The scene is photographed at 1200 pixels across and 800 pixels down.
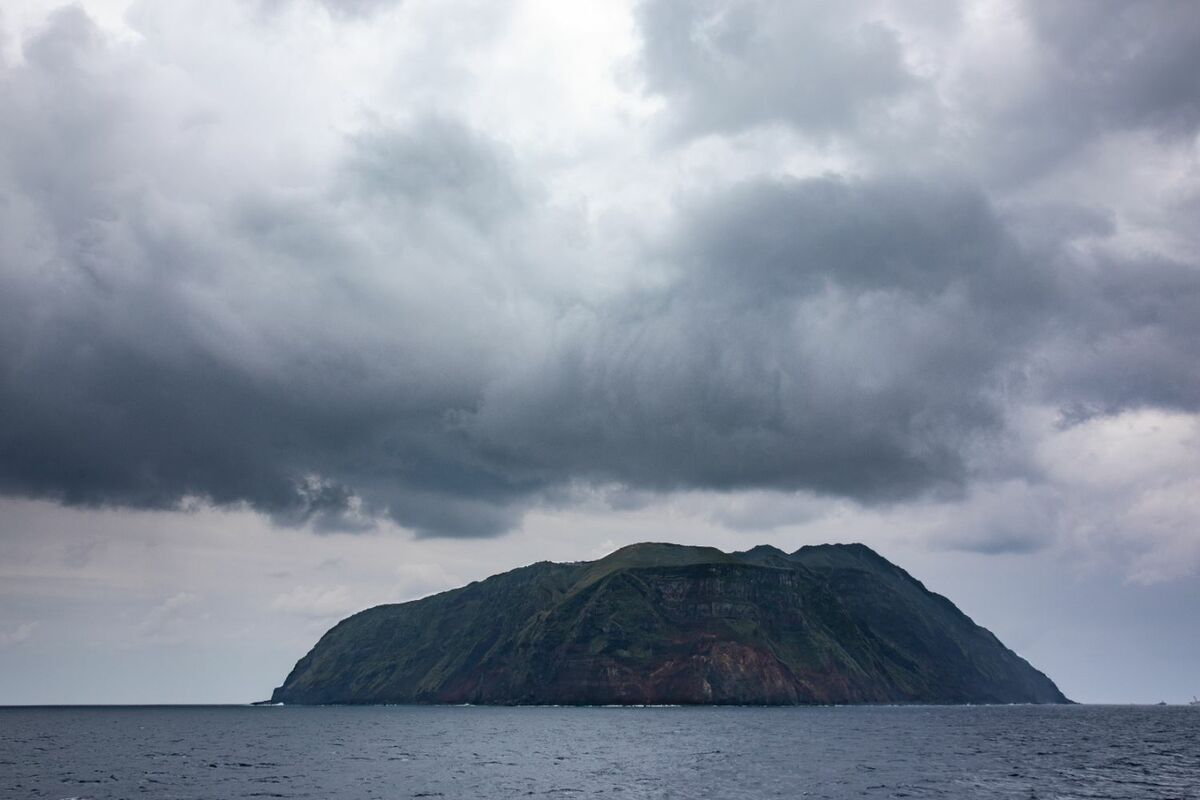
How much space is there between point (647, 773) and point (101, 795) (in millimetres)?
57466

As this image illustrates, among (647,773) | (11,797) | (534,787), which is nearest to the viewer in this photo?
(11,797)

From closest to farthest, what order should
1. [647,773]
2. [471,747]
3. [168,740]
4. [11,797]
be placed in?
[11,797], [647,773], [471,747], [168,740]

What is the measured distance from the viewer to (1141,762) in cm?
12875

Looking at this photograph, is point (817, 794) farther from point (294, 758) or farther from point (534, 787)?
point (294, 758)

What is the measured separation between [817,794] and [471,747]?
90368 mm

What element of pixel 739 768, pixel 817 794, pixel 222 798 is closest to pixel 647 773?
pixel 739 768

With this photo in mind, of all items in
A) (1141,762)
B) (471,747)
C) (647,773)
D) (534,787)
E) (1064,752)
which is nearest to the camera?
(534,787)

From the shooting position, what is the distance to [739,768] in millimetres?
119562

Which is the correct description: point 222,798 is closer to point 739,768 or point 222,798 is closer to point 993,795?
point 739,768

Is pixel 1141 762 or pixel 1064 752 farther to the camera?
pixel 1064 752

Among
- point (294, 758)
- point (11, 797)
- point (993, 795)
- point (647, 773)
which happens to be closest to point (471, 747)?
point (294, 758)

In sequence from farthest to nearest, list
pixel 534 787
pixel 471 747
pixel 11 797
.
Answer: pixel 471 747
pixel 534 787
pixel 11 797

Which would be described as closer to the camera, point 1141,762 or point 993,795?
point 993,795

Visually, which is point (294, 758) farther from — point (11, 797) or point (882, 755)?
point (882, 755)
